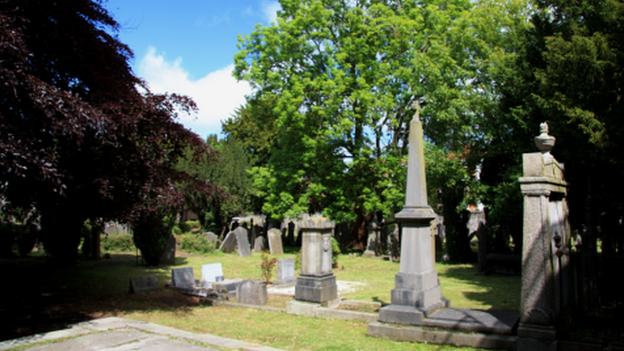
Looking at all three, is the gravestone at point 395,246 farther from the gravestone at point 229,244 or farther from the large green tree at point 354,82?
the gravestone at point 229,244

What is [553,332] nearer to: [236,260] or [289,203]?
[236,260]

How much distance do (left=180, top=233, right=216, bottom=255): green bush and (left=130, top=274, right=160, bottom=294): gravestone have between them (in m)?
10.7

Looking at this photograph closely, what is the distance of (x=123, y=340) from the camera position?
6.41 m

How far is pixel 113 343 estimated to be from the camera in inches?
245

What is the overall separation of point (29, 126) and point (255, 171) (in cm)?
1637

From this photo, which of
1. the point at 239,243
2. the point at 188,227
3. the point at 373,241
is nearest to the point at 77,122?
the point at 239,243

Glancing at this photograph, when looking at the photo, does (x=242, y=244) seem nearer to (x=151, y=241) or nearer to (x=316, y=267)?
(x=151, y=241)

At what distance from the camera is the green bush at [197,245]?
2264 cm

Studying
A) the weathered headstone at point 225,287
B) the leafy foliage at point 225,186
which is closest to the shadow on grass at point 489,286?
the weathered headstone at point 225,287

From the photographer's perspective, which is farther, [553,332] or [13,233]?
[13,233]

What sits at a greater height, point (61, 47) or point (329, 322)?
point (61, 47)

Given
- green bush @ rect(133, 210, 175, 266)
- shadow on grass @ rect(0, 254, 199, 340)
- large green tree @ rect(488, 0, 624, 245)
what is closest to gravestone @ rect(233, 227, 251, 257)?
green bush @ rect(133, 210, 175, 266)

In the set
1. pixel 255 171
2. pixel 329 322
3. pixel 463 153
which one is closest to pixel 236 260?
pixel 255 171

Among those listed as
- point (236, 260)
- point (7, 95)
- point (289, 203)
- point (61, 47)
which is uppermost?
point (61, 47)
